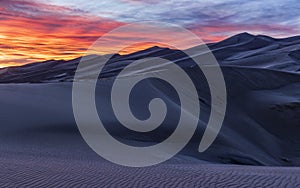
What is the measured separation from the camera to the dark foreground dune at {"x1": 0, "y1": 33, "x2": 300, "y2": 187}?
670cm

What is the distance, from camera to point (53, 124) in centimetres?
1403

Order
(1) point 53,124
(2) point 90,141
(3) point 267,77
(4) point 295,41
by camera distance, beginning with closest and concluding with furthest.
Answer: (2) point 90,141 → (1) point 53,124 → (3) point 267,77 → (4) point 295,41

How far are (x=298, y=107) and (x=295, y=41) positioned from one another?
114ft

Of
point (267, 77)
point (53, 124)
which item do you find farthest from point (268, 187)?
point (267, 77)

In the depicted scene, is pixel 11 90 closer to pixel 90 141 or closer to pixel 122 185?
pixel 90 141

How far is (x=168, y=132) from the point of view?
1509 centimetres

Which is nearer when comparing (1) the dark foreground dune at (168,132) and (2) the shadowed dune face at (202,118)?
(1) the dark foreground dune at (168,132)

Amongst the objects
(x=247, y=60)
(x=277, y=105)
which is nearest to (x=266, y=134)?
(x=277, y=105)

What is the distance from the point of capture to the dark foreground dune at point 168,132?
22.0 ft

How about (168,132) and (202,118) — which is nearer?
(168,132)

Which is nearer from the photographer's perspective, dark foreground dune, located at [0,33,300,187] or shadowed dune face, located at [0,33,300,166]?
dark foreground dune, located at [0,33,300,187]

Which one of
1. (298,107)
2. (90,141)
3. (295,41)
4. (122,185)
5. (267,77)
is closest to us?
(122,185)

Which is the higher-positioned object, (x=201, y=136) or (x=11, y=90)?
(x=11, y=90)

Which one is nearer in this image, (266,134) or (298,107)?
(266,134)
